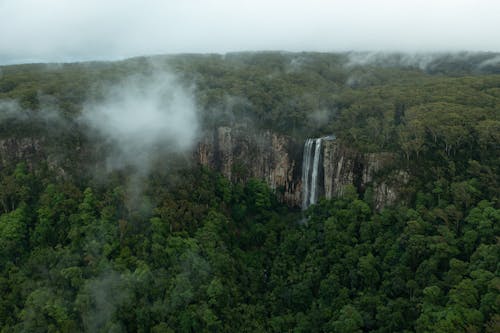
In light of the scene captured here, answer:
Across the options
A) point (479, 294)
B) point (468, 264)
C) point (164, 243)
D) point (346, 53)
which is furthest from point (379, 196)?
point (346, 53)

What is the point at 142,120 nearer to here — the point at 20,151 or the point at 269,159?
the point at 20,151

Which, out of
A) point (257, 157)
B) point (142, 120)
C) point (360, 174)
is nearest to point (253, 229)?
point (257, 157)

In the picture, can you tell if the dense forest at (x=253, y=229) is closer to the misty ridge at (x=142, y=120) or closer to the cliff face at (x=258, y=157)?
the misty ridge at (x=142, y=120)

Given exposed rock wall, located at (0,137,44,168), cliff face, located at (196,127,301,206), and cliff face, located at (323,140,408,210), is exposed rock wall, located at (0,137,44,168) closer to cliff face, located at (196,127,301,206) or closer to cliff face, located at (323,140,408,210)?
cliff face, located at (196,127,301,206)

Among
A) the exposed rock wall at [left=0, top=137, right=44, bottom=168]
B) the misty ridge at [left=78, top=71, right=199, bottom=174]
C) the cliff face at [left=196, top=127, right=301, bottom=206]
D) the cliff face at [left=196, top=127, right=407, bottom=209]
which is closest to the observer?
the exposed rock wall at [left=0, top=137, right=44, bottom=168]

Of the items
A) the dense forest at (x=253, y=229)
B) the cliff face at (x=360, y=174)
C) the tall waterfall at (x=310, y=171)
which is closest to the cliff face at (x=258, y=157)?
the tall waterfall at (x=310, y=171)

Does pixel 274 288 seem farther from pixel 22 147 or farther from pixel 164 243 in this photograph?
pixel 22 147

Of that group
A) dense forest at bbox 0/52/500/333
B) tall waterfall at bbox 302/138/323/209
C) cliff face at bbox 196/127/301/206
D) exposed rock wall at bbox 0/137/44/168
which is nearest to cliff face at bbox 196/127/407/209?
cliff face at bbox 196/127/301/206
